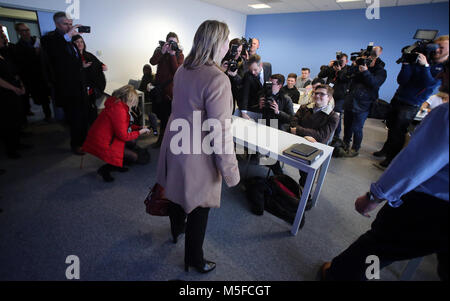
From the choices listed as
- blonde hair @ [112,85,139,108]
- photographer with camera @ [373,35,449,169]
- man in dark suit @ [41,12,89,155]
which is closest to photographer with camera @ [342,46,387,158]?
photographer with camera @ [373,35,449,169]

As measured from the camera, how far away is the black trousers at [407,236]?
0.79 meters

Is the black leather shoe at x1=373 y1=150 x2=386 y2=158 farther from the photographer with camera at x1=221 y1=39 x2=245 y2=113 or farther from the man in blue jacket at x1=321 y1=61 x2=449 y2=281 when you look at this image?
the man in blue jacket at x1=321 y1=61 x2=449 y2=281

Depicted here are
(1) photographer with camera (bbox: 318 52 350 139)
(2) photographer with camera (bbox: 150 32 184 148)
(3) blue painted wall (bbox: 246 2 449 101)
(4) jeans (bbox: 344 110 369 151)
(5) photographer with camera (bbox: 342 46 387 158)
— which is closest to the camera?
(2) photographer with camera (bbox: 150 32 184 148)

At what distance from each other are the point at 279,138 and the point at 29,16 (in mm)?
6572

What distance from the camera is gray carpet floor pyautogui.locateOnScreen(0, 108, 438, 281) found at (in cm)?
144

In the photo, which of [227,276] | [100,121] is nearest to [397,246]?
[227,276]

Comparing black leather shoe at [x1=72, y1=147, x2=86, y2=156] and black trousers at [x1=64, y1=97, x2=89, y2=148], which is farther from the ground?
black trousers at [x1=64, y1=97, x2=89, y2=148]

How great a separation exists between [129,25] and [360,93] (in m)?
→ 4.85

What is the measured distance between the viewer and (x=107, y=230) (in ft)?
5.65

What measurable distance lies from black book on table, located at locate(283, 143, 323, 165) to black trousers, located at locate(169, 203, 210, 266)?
0.84 m

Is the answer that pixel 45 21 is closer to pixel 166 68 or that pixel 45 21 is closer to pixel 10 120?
pixel 10 120

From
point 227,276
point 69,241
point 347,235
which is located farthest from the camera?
point 347,235

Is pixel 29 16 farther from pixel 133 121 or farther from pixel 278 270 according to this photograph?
pixel 278 270

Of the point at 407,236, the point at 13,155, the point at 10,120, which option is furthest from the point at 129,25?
the point at 407,236
